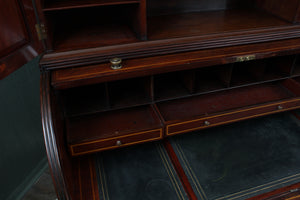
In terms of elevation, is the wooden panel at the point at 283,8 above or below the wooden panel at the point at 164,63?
above

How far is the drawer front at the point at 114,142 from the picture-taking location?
0.90m

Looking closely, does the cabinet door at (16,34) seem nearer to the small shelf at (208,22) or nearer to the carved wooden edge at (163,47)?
the carved wooden edge at (163,47)

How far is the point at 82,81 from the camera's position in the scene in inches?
32.2

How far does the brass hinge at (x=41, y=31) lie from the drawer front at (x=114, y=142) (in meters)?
0.39

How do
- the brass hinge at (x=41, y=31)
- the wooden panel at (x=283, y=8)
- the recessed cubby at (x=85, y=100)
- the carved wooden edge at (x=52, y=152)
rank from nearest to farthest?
the carved wooden edge at (x=52, y=152), the brass hinge at (x=41, y=31), the recessed cubby at (x=85, y=100), the wooden panel at (x=283, y=8)

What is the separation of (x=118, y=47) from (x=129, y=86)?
24 cm

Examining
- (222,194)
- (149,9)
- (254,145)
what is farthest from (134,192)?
(149,9)

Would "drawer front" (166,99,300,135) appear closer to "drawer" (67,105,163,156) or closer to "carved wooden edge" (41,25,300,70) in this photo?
"drawer" (67,105,163,156)

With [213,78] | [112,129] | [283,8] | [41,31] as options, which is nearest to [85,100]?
[112,129]

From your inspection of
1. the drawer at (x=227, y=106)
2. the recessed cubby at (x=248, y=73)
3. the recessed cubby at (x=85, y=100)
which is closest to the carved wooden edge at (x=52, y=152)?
the recessed cubby at (x=85, y=100)

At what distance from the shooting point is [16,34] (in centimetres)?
76

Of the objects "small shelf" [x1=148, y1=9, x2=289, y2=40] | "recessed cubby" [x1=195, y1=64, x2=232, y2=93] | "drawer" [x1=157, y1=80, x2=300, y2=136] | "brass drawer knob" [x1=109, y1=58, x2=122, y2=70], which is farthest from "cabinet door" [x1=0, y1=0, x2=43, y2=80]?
"recessed cubby" [x1=195, y1=64, x2=232, y2=93]

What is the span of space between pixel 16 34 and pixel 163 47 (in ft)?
1.60

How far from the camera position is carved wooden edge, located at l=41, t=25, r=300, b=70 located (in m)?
0.86
